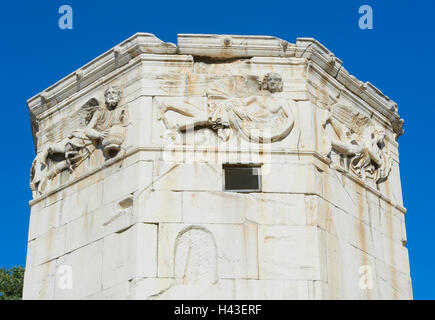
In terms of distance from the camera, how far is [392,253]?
13805mm

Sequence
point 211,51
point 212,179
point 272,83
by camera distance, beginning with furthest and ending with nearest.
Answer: point 211,51, point 272,83, point 212,179

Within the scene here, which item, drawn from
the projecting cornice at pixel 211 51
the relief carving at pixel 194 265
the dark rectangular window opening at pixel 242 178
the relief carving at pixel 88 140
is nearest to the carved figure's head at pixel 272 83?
the projecting cornice at pixel 211 51

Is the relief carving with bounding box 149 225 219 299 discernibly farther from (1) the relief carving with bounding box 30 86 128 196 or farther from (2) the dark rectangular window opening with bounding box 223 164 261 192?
(1) the relief carving with bounding box 30 86 128 196

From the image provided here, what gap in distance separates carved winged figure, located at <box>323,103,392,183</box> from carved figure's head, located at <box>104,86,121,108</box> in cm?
310

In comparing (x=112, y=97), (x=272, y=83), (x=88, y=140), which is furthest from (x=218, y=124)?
(x=88, y=140)

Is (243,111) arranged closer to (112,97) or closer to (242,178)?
(242,178)

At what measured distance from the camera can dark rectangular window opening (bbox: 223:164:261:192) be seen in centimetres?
1285

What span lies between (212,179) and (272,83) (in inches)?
72.5

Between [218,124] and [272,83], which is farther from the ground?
[272,83]

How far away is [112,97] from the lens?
13.9 meters

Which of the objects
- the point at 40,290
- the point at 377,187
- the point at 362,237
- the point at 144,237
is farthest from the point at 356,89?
the point at 40,290

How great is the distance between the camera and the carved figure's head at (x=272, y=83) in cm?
1364

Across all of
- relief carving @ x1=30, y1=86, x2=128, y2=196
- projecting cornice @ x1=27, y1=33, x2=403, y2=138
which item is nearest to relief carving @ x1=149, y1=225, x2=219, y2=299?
relief carving @ x1=30, y1=86, x2=128, y2=196

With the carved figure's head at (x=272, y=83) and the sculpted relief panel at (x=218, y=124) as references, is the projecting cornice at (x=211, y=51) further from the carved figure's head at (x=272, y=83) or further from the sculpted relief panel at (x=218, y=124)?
the carved figure's head at (x=272, y=83)
